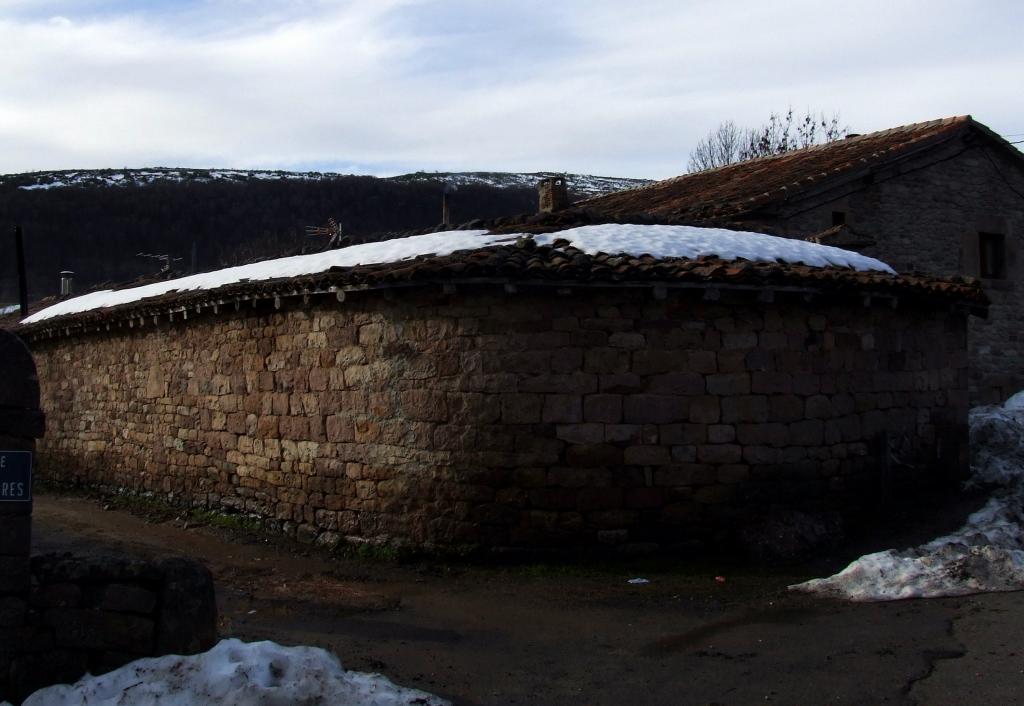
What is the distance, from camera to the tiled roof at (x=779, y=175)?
572 inches

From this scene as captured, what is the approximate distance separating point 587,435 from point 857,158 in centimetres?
947

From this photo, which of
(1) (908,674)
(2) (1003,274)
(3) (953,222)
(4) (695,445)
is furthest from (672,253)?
(2) (1003,274)

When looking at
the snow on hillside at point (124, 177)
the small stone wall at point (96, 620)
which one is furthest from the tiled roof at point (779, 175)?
the snow on hillside at point (124, 177)

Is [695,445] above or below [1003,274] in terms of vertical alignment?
below

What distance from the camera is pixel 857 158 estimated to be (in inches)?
609

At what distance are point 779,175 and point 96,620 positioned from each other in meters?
13.6

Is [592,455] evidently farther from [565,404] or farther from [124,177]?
[124,177]

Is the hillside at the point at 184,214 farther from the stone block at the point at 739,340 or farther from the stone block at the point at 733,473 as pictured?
the stone block at the point at 733,473

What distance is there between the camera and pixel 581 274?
8039 mm

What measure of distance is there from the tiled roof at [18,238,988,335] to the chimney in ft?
12.1

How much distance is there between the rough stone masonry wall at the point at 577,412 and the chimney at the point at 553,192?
13.3 ft

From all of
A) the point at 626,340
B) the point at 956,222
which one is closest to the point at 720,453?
the point at 626,340

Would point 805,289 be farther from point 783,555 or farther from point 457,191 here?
point 457,191

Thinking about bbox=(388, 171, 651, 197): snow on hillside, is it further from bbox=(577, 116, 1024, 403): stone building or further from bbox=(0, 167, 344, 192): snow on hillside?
bbox=(577, 116, 1024, 403): stone building
